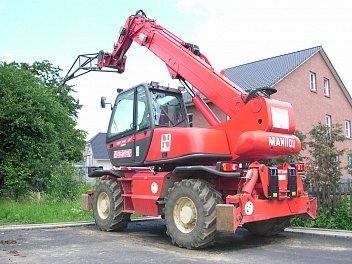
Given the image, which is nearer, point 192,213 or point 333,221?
point 192,213

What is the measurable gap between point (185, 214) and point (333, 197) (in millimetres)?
4237

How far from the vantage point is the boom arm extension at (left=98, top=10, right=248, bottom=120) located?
26.6 ft

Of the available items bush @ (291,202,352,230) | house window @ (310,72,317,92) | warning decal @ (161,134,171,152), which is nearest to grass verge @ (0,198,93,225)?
warning decal @ (161,134,171,152)

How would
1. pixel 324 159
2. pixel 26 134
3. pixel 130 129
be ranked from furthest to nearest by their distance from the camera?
pixel 26 134, pixel 324 159, pixel 130 129

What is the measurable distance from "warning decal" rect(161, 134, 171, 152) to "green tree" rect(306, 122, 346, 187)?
4.23 m

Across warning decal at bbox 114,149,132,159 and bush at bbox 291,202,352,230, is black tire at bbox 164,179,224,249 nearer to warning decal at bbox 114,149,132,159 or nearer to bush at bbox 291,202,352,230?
warning decal at bbox 114,149,132,159

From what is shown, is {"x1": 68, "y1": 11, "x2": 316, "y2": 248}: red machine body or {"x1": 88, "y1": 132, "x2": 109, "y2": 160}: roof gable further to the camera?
{"x1": 88, "y1": 132, "x2": 109, "y2": 160}: roof gable

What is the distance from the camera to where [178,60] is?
9.10 metres

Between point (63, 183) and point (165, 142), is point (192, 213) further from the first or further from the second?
point (63, 183)

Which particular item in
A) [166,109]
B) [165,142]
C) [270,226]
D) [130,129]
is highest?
[166,109]

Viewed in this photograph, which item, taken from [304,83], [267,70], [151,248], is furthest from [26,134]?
[304,83]

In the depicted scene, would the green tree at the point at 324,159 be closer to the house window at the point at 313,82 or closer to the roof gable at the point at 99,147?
the house window at the point at 313,82

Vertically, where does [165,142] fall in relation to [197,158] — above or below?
above

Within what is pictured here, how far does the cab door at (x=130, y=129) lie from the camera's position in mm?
8953
